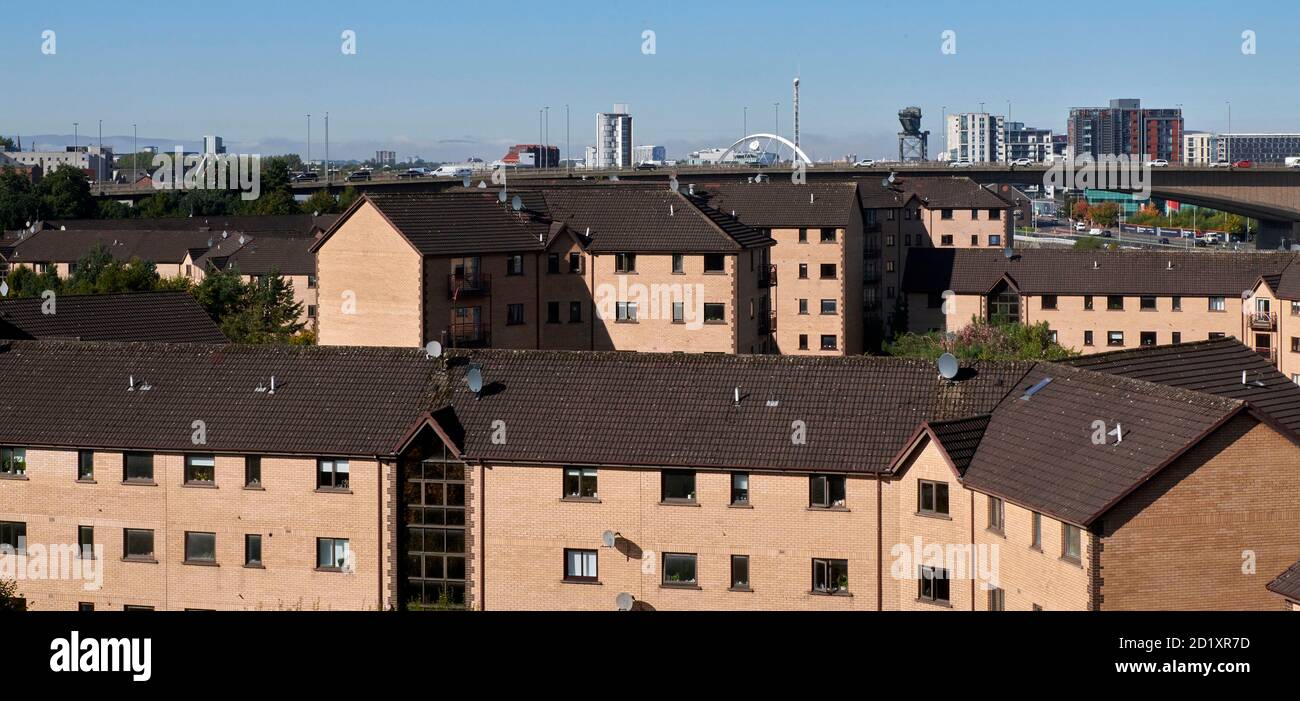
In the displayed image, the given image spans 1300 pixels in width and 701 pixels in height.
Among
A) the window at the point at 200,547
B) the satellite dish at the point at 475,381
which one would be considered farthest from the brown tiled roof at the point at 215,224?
the satellite dish at the point at 475,381

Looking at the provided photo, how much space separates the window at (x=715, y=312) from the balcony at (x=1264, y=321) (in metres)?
30.2

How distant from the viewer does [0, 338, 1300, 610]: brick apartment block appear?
36.8 m

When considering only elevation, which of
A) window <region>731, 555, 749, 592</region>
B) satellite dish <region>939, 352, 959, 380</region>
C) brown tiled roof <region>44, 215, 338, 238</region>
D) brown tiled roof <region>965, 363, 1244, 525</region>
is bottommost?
window <region>731, 555, 749, 592</region>

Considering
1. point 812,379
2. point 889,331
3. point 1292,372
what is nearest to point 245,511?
point 812,379

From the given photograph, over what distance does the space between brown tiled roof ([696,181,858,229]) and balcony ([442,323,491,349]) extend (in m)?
25.7

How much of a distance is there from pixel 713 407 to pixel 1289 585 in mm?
15889

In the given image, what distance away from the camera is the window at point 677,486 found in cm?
3872

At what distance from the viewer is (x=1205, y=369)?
39500 millimetres

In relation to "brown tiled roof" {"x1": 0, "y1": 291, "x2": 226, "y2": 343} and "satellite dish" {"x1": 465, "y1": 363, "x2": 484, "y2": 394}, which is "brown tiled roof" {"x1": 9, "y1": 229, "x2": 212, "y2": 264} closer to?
"brown tiled roof" {"x1": 0, "y1": 291, "x2": 226, "y2": 343}

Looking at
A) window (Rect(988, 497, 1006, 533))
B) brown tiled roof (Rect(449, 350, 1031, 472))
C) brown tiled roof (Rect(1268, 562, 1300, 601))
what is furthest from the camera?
brown tiled roof (Rect(449, 350, 1031, 472))

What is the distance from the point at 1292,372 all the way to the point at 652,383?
2100 inches

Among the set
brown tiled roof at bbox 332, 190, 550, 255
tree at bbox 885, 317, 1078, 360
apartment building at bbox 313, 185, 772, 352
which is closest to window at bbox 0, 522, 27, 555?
apartment building at bbox 313, 185, 772, 352

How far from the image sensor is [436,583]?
4009 centimetres
